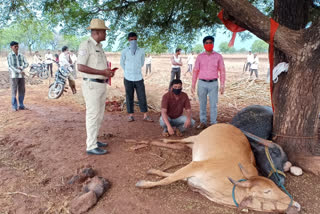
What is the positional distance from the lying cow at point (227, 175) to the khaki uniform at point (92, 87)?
118cm

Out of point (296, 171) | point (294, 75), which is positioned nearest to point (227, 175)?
point (296, 171)

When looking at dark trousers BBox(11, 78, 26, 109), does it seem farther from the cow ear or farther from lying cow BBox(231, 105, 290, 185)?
the cow ear

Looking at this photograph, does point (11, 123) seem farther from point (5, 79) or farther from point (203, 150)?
point (5, 79)

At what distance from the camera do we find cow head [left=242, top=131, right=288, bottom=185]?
3.05 meters

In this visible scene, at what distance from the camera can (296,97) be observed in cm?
332

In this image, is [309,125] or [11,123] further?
[11,123]

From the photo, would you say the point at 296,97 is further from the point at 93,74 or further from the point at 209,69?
the point at 93,74

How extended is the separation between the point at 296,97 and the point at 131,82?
3437 mm

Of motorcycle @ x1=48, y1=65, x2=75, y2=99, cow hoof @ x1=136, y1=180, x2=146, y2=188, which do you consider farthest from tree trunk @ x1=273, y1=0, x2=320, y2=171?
motorcycle @ x1=48, y1=65, x2=75, y2=99

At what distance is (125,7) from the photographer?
5789mm

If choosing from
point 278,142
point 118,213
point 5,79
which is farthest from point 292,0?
point 5,79

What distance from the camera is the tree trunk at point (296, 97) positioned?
3.19 m

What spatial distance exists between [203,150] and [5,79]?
1370 centimetres

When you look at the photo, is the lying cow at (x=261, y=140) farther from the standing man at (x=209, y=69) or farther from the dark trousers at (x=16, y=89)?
the dark trousers at (x=16, y=89)
